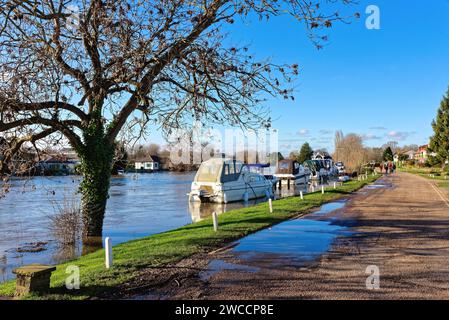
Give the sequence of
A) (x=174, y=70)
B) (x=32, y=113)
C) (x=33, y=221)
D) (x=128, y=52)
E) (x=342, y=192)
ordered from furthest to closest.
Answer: (x=342, y=192) → (x=33, y=221) → (x=174, y=70) → (x=32, y=113) → (x=128, y=52)

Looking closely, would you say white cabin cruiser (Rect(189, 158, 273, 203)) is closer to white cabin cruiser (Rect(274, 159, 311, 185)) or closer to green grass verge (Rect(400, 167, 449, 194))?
white cabin cruiser (Rect(274, 159, 311, 185))

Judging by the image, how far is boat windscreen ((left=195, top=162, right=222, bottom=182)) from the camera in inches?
1136

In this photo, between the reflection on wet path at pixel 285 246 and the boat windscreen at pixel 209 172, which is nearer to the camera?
the reflection on wet path at pixel 285 246

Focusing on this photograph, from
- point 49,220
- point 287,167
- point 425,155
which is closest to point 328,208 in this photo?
point 49,220

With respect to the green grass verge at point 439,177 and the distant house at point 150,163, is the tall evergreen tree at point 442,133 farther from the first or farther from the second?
the distant house at point 150,163

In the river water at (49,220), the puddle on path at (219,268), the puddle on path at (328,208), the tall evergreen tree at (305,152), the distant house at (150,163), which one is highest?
the tall evergreen tree at (305,152)

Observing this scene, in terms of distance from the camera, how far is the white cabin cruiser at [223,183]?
28.1m

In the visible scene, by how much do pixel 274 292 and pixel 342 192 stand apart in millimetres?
23589

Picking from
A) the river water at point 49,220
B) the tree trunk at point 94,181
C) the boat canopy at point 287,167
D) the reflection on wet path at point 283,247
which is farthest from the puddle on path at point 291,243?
the boat canopy at point 287,167

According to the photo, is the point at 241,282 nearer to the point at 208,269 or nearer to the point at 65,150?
the point at 208,269

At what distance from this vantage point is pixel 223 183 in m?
28.4

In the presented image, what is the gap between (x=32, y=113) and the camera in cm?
1115

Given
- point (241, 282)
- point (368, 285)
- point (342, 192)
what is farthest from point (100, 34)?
point (342, 192)

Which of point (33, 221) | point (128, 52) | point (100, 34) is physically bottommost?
point (33, 221)
